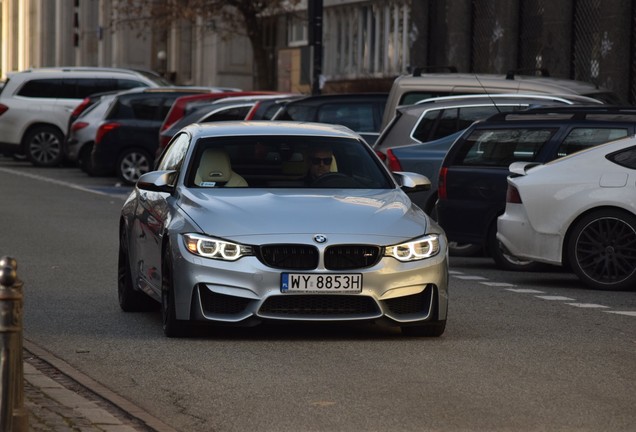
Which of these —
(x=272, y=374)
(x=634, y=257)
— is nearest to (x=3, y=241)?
(x=634, y=257)

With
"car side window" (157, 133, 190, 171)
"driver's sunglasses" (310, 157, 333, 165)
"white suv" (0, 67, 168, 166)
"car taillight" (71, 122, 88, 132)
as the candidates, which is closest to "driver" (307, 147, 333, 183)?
"driver's sunglasses" (310, 157, 333, 165)

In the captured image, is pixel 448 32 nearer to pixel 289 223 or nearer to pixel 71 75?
pixel 71 75

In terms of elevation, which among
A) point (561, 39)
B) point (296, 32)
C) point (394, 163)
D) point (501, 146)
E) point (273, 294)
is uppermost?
point (296, 32)

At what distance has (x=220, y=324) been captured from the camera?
10.6 metres

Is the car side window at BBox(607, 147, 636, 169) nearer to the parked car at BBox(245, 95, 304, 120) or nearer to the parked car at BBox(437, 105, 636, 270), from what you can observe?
the parked car at BBox(437, 105, 636, 270)

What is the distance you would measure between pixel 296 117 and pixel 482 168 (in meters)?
7.10

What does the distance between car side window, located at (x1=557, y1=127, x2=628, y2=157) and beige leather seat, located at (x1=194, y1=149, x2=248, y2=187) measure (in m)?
5.16

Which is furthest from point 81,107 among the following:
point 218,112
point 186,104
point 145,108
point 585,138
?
point 585,138

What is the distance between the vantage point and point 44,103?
37312mm

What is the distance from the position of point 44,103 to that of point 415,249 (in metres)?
27.6

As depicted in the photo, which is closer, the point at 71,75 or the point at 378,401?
the point at 378,401

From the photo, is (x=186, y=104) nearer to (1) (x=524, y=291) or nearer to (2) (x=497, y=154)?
(2) (x=497, y=154)

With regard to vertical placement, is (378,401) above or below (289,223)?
below

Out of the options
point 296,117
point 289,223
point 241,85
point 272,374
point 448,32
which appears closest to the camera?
point 272,374
